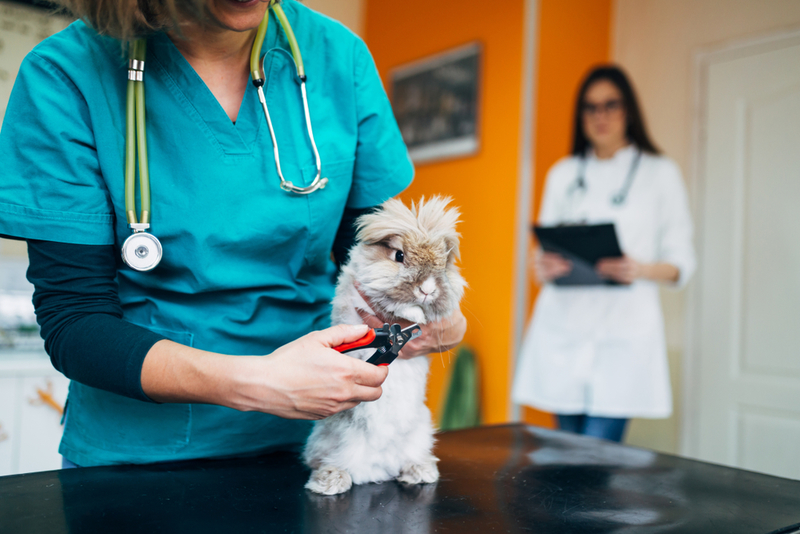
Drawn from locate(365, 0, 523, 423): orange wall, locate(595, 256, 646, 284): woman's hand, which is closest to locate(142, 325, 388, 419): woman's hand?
locate(595, 256, 646, 284): woman's hand

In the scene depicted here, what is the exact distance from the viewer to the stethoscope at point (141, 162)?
0.80m

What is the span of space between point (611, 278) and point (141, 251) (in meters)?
1.94

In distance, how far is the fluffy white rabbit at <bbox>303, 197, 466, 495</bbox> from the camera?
81cm

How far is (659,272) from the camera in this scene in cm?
231

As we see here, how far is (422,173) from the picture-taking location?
3.83 m

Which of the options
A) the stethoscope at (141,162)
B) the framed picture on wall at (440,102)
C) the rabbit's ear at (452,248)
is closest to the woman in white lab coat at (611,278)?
the framed picture on wall at (440,102)

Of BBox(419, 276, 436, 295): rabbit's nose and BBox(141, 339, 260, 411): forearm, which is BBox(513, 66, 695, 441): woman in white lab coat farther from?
BBox(141, 339, 260, 411): forearm

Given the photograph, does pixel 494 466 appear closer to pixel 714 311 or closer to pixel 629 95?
pixel 629 95

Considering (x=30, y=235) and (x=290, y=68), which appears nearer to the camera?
(x=30, y=235)

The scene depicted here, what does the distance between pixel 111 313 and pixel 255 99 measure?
1.32ft

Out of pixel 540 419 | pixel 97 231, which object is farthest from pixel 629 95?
pixel 97 231

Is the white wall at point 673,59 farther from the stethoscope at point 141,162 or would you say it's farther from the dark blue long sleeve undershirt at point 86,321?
the dark blue long sleeve undershirt at point 86,321

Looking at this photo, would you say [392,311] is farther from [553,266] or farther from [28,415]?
[28,415]

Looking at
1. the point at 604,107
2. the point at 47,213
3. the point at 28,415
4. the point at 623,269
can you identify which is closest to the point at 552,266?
the point at 623,269
